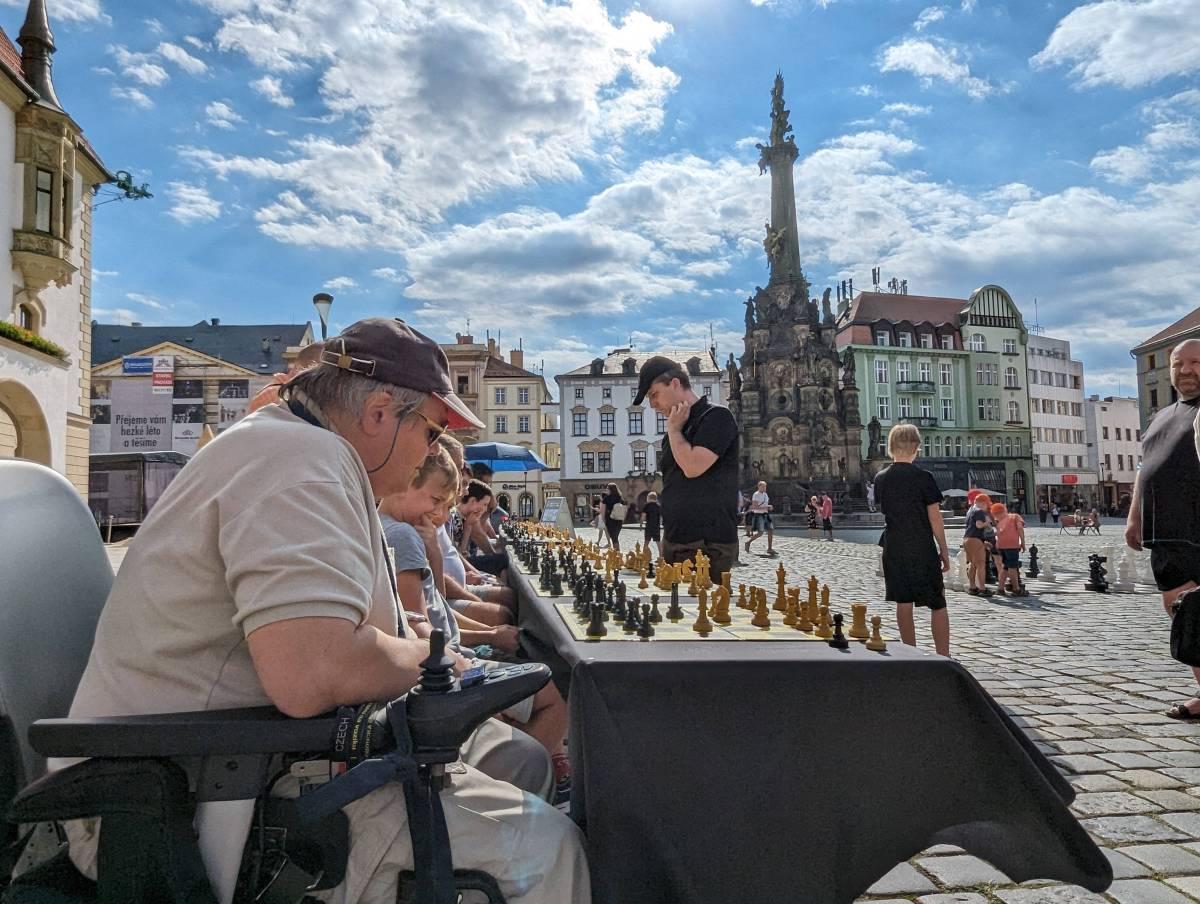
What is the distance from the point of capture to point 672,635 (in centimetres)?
269

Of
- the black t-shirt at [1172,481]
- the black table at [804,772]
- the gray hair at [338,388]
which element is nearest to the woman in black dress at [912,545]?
the black t-shirt at [1172,481]

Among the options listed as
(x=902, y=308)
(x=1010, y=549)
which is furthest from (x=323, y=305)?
(x=902, y=308)

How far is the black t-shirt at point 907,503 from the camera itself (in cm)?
638

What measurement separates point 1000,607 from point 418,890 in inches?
468

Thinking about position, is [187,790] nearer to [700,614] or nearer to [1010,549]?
[700,614]

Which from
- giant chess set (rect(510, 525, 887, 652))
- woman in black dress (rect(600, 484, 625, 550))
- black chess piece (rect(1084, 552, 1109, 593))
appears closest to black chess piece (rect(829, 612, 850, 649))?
giant chess set (rect(510, 525, 887, 652))

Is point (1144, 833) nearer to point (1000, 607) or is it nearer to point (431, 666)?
point (431, 666)

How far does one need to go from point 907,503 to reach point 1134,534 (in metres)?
1.56

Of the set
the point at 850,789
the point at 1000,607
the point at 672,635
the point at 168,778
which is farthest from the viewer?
the point at 1000,607

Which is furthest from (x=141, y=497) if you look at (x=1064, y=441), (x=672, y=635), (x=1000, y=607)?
(x=1064, y=441)

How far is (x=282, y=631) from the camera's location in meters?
1.48

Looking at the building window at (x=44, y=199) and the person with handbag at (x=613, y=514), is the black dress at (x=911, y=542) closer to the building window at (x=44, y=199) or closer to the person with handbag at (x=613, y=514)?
the person with handbag at (x=613, y=514)

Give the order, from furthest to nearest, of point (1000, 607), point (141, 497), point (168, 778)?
1. point (141, 497)
2. point (1000, 607)
3. point (168, 778)

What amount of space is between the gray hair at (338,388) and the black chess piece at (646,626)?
124 cm
